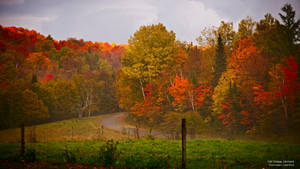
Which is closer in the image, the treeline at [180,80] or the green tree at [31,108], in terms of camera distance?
the treeline at [180,80]

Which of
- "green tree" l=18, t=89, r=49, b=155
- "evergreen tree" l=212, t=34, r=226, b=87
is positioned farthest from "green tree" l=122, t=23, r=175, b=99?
"green tree" l=18, t=89, r=49, b=155

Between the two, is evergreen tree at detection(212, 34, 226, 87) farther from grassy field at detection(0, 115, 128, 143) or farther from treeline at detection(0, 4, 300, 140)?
grassy field at detection(0, 115, 128, 143)

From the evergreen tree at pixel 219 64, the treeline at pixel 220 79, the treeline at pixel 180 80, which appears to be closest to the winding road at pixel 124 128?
the treeline at pixel 180 80

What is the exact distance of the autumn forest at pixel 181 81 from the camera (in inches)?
947

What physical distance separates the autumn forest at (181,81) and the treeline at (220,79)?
127mm

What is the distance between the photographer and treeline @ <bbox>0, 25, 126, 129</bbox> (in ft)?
98.4

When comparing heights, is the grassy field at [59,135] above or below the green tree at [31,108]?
below

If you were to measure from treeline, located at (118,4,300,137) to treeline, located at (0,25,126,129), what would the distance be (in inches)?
427

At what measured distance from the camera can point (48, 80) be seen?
125 ft

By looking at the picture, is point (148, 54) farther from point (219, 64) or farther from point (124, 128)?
point (124, 128)

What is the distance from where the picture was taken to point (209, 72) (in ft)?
112

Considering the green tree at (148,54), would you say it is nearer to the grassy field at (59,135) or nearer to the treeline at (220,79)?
the treeline at (220,79)

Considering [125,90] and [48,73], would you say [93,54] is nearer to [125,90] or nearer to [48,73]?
[48,73]

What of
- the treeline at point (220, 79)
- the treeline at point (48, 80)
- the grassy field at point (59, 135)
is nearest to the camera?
the grassy field at point (59, 135)
